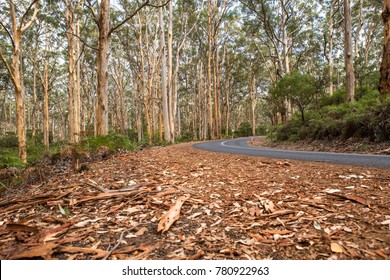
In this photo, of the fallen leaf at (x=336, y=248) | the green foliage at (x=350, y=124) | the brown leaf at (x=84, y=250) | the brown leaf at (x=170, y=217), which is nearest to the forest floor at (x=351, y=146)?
the green foliage at (x=350, y=124)

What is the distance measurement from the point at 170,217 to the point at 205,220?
12.4 inches

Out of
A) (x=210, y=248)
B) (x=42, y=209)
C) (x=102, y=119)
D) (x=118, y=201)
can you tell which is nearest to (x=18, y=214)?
(x=42, y=209)

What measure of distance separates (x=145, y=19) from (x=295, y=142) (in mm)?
17323

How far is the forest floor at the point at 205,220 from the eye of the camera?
153 centimetres

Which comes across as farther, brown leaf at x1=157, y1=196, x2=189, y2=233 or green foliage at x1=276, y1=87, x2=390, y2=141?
green foliage at x1=276, y1=87, x2=390, y2=141

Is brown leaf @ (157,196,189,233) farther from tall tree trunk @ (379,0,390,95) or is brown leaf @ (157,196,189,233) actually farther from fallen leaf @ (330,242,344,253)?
tall tree trunk @ (379,0,390,95)

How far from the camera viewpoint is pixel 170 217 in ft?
6.48

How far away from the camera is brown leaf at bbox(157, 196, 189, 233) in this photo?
5.98ft

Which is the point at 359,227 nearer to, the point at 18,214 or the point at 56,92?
the point at 18,214

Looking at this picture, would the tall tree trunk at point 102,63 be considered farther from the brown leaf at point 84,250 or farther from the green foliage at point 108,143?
the brown leaf at point 84,250

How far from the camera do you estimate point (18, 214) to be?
2.33 m

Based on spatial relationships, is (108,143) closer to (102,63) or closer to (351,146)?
(102,63)

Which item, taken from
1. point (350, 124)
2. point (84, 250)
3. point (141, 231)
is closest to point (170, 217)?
point (141, 231)

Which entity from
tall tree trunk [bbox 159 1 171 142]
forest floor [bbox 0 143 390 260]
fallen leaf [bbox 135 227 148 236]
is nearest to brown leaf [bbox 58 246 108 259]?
forest floor [bbox 0 143 390 260]
